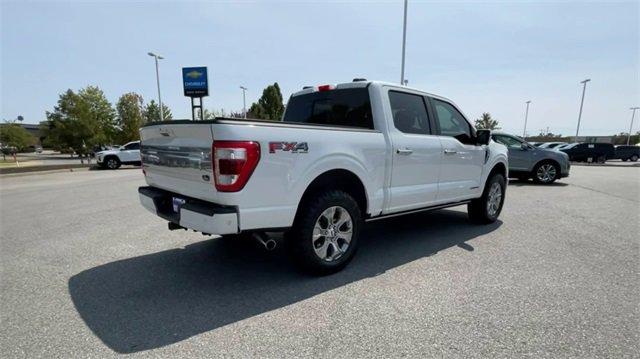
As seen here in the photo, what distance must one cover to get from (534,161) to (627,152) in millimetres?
30578

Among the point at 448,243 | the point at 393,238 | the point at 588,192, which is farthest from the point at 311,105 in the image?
the point at 588,192

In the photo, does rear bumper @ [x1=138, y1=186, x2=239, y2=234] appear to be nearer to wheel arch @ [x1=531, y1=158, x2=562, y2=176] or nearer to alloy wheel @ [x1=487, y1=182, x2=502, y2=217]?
→ alloy wheel @ [x1=487, y1=182, x2=502, y2=217]

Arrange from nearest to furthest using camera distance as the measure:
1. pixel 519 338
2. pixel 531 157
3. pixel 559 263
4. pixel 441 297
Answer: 1. pixel 519 338
2. pixel 441 297
3. pixel 559 263
4. pixel 531 157

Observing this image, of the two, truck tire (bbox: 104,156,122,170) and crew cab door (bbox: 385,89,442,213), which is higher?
crew cab door (bbox: 385,89,442,213)

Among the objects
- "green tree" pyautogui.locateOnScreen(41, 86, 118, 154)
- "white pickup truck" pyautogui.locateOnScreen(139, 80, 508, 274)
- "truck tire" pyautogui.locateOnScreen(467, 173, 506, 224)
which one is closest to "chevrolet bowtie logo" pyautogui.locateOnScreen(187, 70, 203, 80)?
"green tree" pyautogui.locateOnScreen(41, 86, 118, 154)

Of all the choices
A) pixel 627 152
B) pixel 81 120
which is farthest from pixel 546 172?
pixel 81 120

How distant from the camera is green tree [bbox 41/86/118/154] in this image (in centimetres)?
3688

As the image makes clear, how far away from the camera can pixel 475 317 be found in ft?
9.66

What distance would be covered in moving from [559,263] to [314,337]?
327 centimetres

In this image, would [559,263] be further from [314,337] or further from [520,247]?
[314,337]

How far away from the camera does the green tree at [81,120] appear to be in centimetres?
3688

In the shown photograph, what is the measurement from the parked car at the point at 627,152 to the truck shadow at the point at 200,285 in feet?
127

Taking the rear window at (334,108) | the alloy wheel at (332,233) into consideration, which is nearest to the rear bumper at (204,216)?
the alloy wheel at (332,233)

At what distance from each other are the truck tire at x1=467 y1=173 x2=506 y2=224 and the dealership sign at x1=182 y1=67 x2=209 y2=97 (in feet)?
78.5
